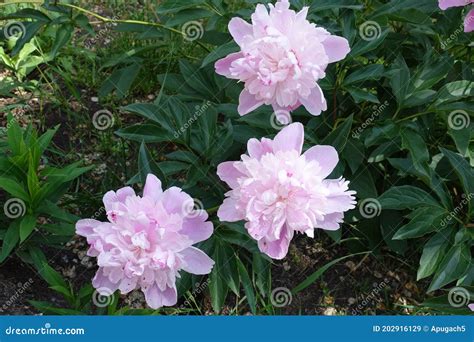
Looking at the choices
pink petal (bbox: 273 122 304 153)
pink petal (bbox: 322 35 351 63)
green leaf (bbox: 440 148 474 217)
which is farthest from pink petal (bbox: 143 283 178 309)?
green leaf (bbox: 440 148 474 217)

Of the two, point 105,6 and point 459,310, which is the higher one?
point 105,6

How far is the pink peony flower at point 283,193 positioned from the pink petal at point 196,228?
0.05m

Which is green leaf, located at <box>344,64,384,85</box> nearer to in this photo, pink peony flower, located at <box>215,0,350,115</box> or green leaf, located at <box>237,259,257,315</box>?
pink peony flower, located at <box>215,0,350,115</box>

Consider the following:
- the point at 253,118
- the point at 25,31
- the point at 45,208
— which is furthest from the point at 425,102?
the point at 25,31

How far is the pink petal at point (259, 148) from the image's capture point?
1.62 m

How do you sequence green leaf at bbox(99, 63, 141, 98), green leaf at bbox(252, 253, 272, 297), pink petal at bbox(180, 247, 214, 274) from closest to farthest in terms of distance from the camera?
pink petal at bbox(180, 247, 214, 274) → green leaf at bbox(252, 253, 272, 297) → green leaf at bbox(99, 63, 141, 98)

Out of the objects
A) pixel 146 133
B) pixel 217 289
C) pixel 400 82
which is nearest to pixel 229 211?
pixel 217 289

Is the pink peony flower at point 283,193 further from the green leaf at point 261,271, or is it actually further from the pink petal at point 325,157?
the green leaf at point 261,271

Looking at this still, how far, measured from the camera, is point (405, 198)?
2.11 m

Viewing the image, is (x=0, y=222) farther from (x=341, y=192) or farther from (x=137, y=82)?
(x=341, y=192)

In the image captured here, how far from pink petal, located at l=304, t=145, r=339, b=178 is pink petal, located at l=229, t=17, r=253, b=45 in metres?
0.33

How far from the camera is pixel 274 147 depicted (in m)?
1.61

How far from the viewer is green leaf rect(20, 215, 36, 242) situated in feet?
6.88

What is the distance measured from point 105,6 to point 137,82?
2.23ft
